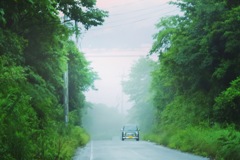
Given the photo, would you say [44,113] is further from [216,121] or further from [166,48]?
[166,48]

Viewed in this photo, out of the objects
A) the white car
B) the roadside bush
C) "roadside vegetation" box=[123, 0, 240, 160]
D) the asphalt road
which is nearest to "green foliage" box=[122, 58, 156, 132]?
the white car

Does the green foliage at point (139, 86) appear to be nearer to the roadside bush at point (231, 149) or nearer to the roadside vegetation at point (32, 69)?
the roadside vegetation at point (32, 69)

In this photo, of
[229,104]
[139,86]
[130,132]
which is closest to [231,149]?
[229,104]

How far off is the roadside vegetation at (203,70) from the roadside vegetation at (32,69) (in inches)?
311

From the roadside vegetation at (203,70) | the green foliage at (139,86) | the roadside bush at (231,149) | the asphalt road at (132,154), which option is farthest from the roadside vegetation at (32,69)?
the green foliage at (139,86)

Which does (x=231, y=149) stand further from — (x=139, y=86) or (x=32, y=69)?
(x=139, y=86)

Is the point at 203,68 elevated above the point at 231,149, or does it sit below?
above

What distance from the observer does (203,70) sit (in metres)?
27.5

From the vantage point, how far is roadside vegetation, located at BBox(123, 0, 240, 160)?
75.4ft

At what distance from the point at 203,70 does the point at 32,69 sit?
12.5 meters

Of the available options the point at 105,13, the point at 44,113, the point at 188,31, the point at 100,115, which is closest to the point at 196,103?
the point at 188,31

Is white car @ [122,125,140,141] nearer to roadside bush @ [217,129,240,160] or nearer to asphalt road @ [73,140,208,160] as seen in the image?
Result: asphalt road @ [73,140,208,160]

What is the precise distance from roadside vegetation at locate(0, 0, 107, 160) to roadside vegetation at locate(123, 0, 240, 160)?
7906 millimetres

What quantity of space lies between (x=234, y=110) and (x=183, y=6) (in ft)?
30.6
